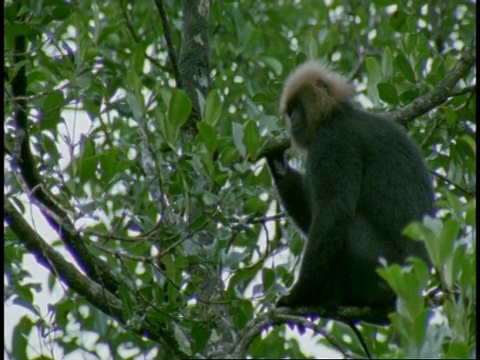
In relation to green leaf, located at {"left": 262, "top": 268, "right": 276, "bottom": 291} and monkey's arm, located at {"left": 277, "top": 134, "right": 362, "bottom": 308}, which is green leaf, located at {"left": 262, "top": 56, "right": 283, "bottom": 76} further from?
green leaf, located at {"left": 262, "top": 268, "right": 276, "bottom": 291}

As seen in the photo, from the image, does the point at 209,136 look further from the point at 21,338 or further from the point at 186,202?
the point at 21,338

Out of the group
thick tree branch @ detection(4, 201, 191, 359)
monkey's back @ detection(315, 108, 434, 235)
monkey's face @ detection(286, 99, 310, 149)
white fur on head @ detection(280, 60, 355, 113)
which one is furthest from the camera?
white fur on head @ detection(280, 60, 355, 113)

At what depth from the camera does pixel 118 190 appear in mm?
7875

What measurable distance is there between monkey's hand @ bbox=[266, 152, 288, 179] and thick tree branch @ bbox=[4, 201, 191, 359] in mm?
1764

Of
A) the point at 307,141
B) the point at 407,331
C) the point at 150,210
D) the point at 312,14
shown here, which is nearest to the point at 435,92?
the point at 307,141

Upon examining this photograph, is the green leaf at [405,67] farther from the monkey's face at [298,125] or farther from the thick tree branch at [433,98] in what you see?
the monkey's face at [298,125]

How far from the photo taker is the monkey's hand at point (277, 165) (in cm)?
702

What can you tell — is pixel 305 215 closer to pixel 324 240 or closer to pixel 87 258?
pixel 324 240

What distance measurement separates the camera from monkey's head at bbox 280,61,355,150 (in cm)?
725

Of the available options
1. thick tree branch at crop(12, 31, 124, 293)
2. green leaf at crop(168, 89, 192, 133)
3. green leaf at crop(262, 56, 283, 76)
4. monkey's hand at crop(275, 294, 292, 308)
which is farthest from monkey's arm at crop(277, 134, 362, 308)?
green leaf at crop(262, 56, 283, 76)

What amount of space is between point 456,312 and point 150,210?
299 centimetres

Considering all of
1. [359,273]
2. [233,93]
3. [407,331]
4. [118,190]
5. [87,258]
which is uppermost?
[233,93]

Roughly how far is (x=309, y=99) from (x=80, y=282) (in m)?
2.56

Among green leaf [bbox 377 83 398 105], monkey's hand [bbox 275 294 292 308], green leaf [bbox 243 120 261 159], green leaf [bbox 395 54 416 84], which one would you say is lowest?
monkey's hand [bbox 275 294 292 308]
